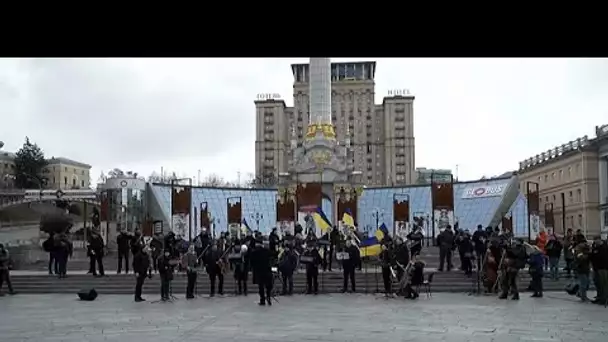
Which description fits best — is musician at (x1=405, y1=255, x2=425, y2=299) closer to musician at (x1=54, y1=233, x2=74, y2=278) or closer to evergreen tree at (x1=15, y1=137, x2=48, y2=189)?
musician at (x1=54, y1=233, x2=74, y2=278)

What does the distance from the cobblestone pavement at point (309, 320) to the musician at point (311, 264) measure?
164 centimetres

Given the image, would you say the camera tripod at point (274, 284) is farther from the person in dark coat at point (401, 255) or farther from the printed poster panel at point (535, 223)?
the printed poster panel at point (535, 223)

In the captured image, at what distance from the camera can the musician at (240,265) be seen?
73.2 feet

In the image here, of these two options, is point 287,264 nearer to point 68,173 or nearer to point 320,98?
point 320,98

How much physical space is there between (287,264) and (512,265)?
712cm

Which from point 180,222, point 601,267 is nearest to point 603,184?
point 180,222

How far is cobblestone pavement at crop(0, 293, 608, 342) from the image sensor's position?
13.2 metres

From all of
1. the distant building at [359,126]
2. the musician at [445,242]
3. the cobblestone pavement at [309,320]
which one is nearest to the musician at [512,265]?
the cobblestone pavement at [309,320]

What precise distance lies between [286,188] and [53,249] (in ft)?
168

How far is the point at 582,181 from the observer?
81.8 meters

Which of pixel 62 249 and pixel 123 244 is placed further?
pixel 123 244
